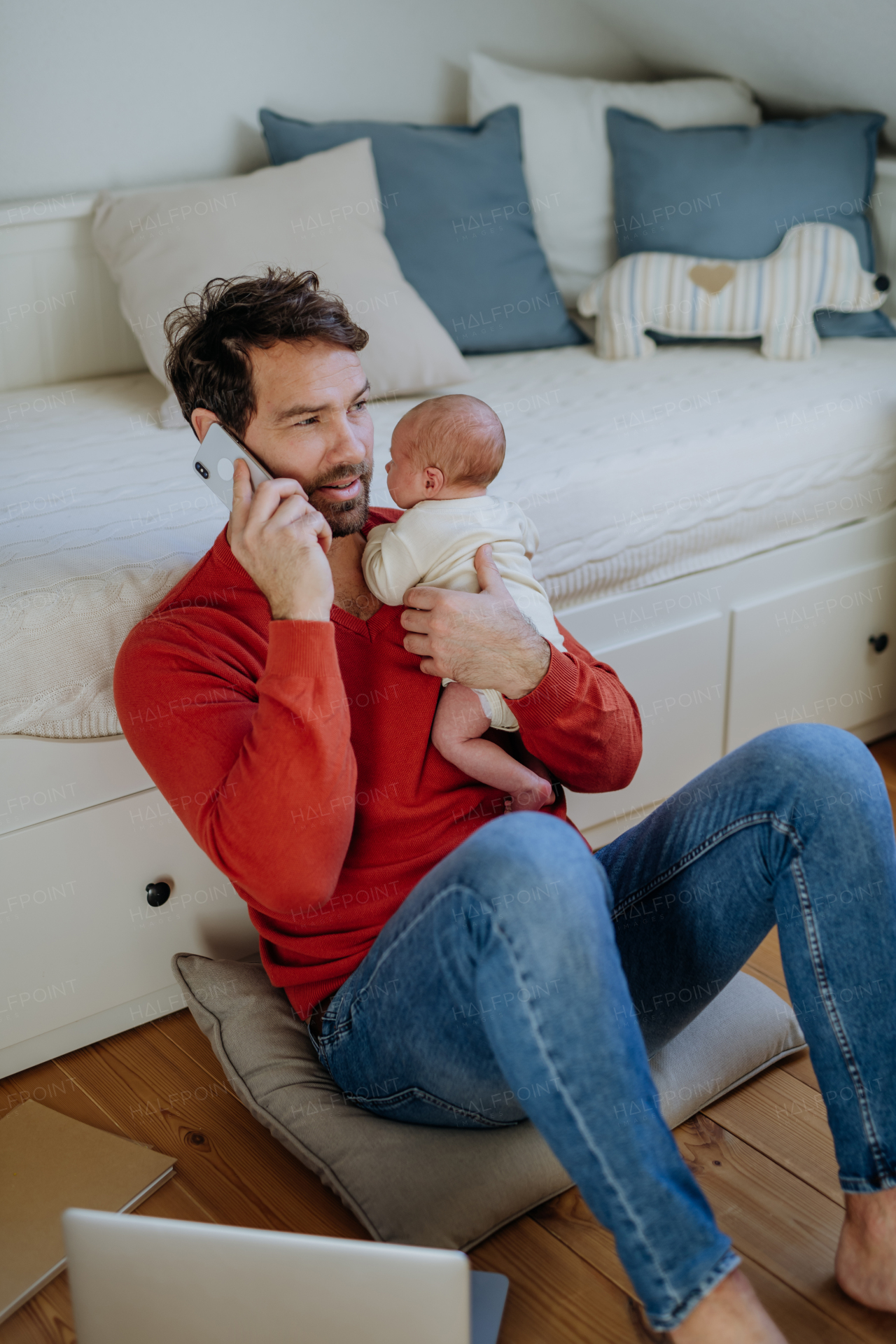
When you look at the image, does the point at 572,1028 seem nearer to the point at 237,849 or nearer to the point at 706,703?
the point at 237,849

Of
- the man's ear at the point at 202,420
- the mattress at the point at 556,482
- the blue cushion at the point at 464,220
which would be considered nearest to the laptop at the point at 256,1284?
the mattress at the point at 556,482

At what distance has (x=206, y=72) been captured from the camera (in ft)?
7.29

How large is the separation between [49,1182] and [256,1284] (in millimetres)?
498

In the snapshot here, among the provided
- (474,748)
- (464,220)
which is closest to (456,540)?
(474,748)

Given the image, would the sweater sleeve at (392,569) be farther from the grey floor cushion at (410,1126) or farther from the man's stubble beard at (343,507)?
the grey floor cushion at (410,1126)

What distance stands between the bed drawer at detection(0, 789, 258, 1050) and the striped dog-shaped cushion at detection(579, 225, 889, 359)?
1391 mm

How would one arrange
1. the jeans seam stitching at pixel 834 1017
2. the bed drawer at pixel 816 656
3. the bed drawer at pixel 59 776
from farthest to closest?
the bed drawer at pixel 816 656
the bed drawer at pixel 59 776
the jeans seam stitching at pixel 834 1017

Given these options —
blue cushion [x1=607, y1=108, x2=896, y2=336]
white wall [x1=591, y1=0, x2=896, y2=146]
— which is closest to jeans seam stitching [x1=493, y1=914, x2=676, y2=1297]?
blue cushion [x1=607, y1=108, x2=896, y2=336]

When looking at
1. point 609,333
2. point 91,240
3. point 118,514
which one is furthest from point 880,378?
point 91,240

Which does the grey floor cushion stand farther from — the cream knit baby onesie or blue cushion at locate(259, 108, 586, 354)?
blue cushion at locate(259, 108, 586, 354)

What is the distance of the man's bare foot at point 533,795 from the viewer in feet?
4.09

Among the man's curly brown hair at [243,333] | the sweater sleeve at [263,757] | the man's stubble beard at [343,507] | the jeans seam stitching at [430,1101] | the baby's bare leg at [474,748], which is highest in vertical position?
the man's curly brown hair at [243,333]

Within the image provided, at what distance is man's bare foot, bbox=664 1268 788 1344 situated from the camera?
87 cm

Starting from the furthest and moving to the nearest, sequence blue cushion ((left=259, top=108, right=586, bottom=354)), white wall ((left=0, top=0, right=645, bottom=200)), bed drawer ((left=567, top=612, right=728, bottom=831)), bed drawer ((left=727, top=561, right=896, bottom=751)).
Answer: blue cushion ((left=259, top=108, right=586, bottom=354)), white wall ((left=0, top=0, right=645, bottom=200)), bed drawer ((left=727, top=561, right=896, bottom=751)), bed drawer ((left=567, top=612, right=728, bottom=831))
